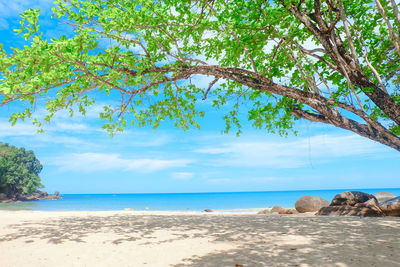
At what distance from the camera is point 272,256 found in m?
5.52

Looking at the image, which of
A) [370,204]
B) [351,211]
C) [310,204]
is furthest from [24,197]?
[370,204]

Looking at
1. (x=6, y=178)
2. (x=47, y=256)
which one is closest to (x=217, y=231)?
(x=47, y=256)

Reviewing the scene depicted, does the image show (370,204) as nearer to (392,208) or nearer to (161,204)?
(392,208)

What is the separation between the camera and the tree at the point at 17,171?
58.4 m

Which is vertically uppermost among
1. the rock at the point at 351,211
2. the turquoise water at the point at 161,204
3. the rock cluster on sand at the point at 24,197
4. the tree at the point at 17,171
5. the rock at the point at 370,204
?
the tree at the point at 17,171

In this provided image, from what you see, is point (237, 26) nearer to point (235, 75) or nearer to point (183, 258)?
point (235, 75)

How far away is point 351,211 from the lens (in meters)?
11.7

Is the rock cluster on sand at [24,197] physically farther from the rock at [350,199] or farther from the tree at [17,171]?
the rock at [350,199]

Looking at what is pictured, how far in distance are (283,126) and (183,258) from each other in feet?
22.6

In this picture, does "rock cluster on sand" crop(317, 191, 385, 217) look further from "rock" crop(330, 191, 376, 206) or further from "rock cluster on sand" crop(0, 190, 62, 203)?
"rock cluster on sand" crop(0, 190, 62, 203)

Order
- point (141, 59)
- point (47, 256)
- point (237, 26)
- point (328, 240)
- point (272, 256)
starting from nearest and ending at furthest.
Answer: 1. point (272, 256)
2. point (47, 256)
3. point (328, 240)
4. point (237, 26)
5. point (141, 59)

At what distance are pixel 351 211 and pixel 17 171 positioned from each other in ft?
223

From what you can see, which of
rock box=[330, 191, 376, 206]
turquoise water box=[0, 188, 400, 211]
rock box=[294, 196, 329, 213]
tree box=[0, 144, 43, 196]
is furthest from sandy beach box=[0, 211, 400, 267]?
tree box=[0, 144, 43, 196]

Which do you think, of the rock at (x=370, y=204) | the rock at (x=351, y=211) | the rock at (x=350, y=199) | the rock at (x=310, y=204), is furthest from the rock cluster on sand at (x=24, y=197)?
the rock at (x=370, y=204)
